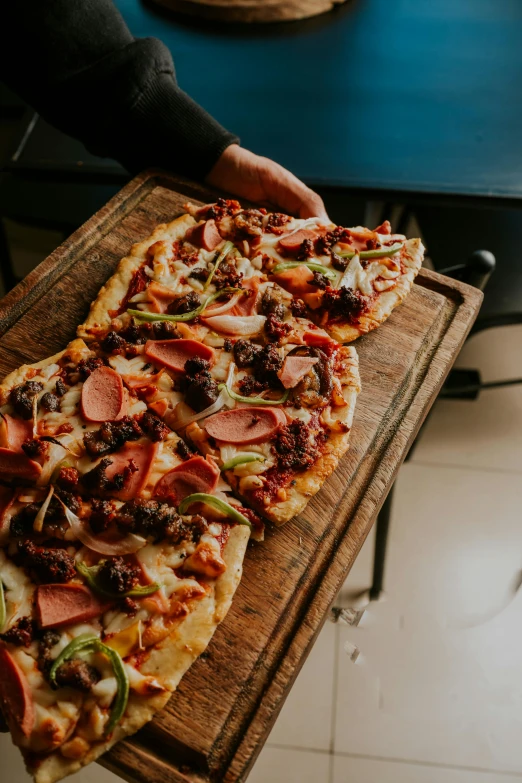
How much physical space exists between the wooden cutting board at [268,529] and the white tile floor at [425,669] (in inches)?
55.4

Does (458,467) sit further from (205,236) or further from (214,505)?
(214,505)

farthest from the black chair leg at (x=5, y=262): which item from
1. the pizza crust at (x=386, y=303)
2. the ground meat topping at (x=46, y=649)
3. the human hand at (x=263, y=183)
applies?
the ground meat topping at (x=46, y=649)

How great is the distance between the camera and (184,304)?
3012 millimetres

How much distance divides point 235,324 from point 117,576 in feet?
3.97

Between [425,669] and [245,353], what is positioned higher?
[245,353]

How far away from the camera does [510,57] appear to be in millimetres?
5031

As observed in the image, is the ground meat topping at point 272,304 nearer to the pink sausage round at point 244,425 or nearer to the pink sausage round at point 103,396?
the pink sausage round at point 244,425

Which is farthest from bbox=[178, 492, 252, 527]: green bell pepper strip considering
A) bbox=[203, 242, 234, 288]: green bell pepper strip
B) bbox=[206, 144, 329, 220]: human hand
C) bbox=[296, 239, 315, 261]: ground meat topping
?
bbox=[206, 144, 329, 220]: human hand

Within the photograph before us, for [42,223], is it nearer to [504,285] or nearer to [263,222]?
[263,222]

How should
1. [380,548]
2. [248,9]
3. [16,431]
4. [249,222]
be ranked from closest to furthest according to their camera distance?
[16,431] < [249,222] < [380,548] < [248,9]

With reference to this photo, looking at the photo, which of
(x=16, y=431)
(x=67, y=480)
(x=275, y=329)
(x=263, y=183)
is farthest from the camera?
(x=263, y=183)

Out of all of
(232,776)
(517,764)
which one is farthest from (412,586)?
(232,776)

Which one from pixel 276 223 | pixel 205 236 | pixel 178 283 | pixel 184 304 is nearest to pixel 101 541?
pixel 184 304

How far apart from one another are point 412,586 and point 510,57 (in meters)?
3.80
